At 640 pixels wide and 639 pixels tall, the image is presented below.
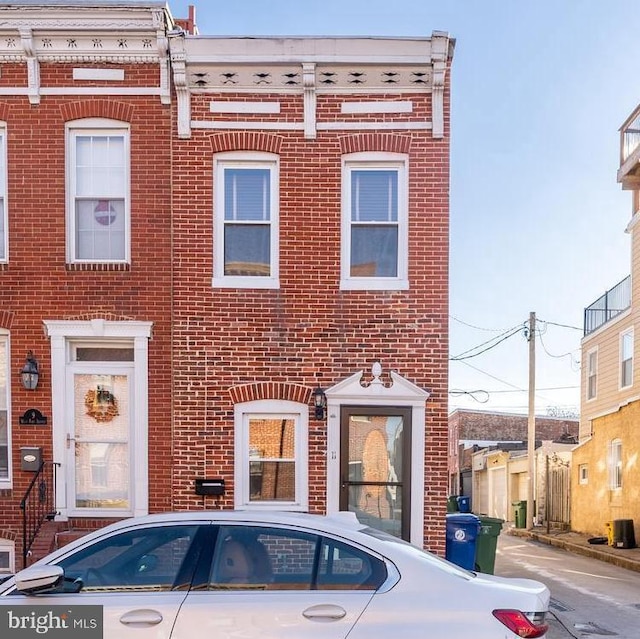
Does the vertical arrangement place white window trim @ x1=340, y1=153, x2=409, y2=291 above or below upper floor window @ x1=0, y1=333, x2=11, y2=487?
above

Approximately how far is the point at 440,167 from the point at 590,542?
44.1 feet

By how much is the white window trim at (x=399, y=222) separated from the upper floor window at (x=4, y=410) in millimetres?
4657

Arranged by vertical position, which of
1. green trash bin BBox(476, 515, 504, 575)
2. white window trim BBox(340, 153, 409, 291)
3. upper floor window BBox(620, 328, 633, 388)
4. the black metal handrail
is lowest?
green trash bin BBox(476, 515, 504, 575)

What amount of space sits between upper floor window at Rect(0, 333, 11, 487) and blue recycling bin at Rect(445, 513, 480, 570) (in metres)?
5.97

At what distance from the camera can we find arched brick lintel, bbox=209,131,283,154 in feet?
32.8

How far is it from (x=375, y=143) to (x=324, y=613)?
7.03 meters

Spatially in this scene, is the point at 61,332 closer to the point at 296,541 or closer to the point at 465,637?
the point at 296,541

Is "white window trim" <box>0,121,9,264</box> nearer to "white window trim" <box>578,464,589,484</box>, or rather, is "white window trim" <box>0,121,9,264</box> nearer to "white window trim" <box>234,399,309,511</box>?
"white window trim" <box>234,399,309,511</box>

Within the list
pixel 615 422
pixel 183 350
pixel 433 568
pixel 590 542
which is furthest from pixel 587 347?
pixel 433 568

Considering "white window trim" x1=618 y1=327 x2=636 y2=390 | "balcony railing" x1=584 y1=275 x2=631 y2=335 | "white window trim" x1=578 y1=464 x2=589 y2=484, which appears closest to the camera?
"white window trim" x1=618 y1=327 x2=636 y2=390

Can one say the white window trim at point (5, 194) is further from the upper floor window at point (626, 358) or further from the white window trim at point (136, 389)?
the upper floor window at point (626, 358)

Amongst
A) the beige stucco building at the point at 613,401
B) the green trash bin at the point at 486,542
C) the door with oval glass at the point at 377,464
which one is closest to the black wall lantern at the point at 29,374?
the door with oval glass at the point at 377,464

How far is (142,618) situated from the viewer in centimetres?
435

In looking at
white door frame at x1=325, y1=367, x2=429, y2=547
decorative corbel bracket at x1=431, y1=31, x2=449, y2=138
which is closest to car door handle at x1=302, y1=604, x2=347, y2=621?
white door frame at x1=325, y1=367, x2=429, y2=547
